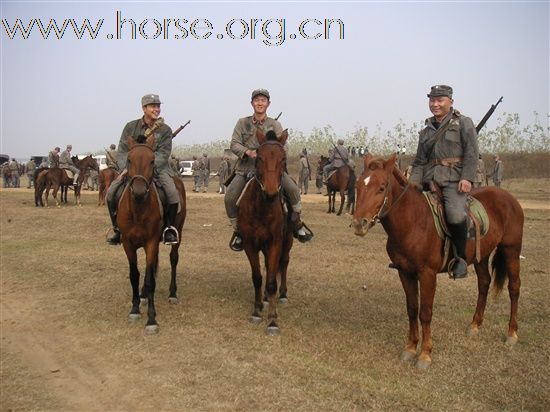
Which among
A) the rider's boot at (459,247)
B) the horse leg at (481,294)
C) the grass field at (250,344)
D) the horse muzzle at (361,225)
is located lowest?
the grass field at (250,344)

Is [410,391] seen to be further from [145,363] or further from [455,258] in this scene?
[145,363]

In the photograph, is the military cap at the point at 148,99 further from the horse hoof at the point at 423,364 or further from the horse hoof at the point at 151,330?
the horse hoof at the point at 423,364

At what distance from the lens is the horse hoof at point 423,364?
524 centimetres

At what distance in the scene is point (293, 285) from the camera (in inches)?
345

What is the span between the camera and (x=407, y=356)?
216 inches

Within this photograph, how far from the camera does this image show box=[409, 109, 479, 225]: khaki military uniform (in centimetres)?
548

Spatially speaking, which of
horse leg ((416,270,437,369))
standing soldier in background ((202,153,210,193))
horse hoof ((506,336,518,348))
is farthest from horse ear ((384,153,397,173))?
standing soldier in background ((202,153,210,193))

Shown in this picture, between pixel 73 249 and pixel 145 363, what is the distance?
25.1 feet

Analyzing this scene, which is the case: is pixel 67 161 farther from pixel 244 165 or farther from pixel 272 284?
pixel 272 284

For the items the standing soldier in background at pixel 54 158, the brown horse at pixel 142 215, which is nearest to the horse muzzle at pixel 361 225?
the brown horse at pixel 142 215

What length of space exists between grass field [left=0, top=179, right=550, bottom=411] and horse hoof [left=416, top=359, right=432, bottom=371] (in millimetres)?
89

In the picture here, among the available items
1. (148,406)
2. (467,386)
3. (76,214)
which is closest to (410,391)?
(467,386)

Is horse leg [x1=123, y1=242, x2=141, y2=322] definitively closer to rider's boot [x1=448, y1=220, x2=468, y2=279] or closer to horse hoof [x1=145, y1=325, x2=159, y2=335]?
horse hoof [x1=145, y1=325, x2=159, y2=335]

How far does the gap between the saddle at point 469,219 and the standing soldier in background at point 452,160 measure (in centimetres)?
6
